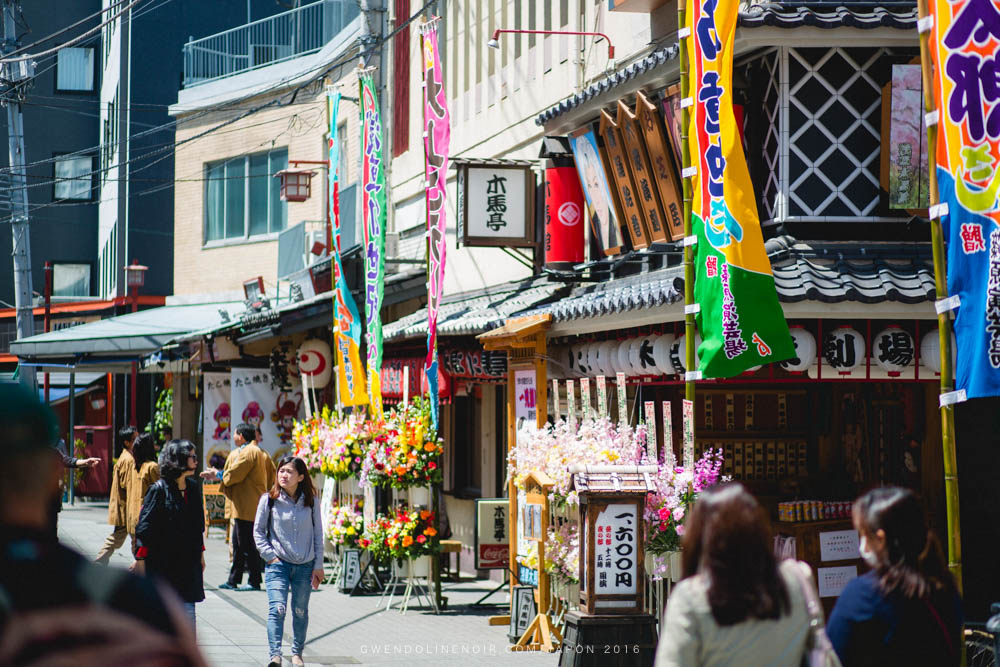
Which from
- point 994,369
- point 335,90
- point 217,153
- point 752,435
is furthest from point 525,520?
point 217,153

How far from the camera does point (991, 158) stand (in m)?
7.34

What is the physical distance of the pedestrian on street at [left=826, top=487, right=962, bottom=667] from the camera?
186 inches

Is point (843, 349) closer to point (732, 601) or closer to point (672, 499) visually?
A: point (672, 499)

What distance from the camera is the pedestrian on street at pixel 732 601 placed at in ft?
14.3

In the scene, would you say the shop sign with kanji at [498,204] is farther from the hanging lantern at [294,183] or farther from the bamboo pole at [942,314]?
the hanging lantern at [294,183]

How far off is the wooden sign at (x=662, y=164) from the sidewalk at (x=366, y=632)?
14.2 feet

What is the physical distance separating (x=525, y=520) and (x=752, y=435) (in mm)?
2838

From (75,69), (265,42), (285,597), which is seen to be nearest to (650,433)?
(285,597)

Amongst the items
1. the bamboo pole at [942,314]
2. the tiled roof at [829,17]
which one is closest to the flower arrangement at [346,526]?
the tiled roof at [829,17]

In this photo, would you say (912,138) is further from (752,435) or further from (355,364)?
(355,364)

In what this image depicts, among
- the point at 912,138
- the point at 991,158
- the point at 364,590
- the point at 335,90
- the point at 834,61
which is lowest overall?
the point at 364,590

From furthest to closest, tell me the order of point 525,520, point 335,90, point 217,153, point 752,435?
point 217,153 → point 335,90 → point 752,435 → point 525,520

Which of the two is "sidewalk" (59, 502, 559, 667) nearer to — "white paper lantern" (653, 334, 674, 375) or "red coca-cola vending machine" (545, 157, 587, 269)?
"white paper lantern" (653, 334, 674, 375)

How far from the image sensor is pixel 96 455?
33000mm
